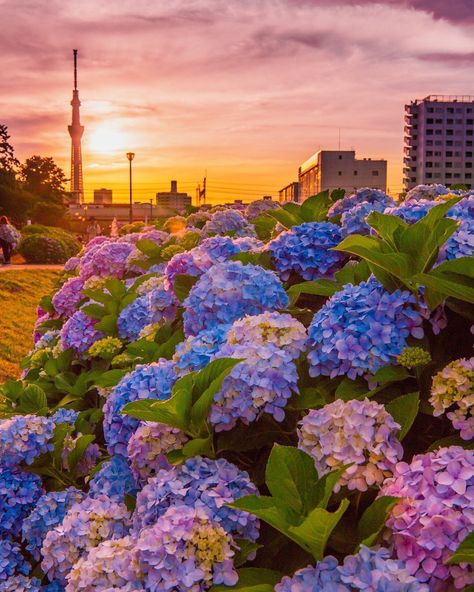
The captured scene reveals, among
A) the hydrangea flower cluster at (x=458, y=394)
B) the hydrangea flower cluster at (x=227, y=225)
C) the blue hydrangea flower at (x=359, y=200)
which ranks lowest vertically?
the hydrangea flower cluster at (x=458, y=394)

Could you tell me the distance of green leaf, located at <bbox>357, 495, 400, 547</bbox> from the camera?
1.65m

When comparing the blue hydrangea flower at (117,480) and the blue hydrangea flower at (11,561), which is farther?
the blue hydrangea flower at (11,561)

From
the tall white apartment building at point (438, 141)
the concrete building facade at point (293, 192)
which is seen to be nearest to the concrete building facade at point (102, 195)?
the tall white apartment building at point (438, 141)

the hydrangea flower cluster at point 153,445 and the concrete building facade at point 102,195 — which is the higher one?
the concrete building facade at point 102,195

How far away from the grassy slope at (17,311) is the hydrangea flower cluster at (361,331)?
725cm

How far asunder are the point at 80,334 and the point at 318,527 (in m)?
3.18

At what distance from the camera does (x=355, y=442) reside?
6.05 ft

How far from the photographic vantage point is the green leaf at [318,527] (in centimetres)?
157

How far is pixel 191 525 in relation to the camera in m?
1.88

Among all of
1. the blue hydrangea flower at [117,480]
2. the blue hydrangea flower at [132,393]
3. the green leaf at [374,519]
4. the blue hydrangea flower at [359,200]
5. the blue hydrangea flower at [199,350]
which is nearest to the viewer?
the green leaf at [374,519]

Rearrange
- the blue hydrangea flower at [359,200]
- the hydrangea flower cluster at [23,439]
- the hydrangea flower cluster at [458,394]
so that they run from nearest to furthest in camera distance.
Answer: the hydrangea flower cluster at [458,394]
the hydrangea flower cluster at [23,439]
the blue hydrangea flower at [359,200]

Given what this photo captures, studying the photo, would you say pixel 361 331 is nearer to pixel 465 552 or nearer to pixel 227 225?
pixel 465 552

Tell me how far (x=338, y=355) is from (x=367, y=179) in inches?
4884

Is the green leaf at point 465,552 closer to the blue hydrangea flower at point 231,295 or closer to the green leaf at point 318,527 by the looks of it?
the green leaf at point 318,527
